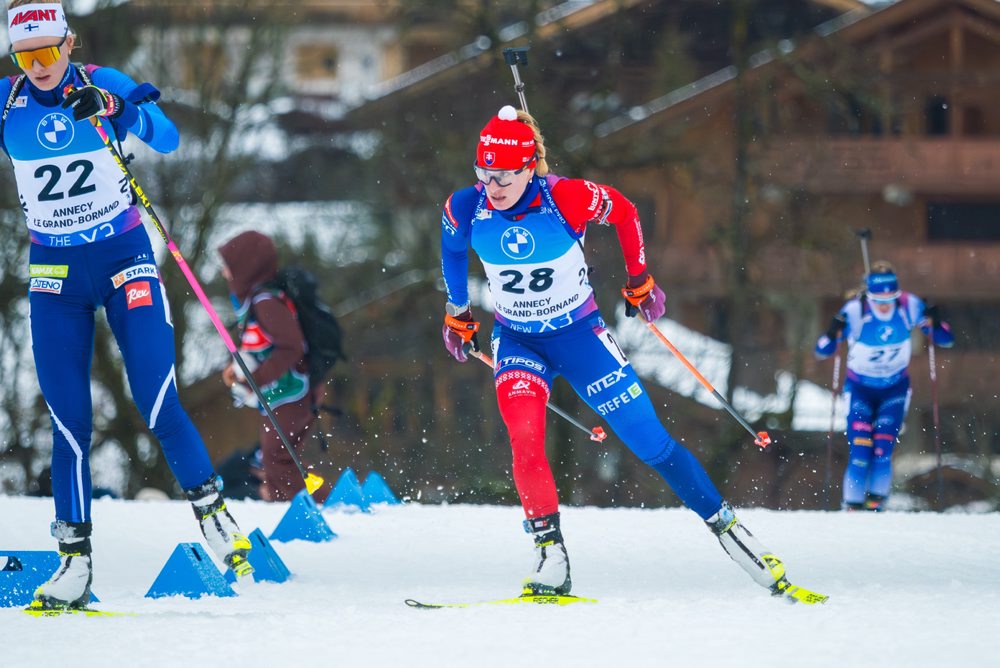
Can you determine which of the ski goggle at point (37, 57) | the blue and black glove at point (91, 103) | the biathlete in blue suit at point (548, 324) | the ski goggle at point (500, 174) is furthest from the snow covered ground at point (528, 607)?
the ski goggle at point (37, 57)

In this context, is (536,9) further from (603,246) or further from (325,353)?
(325,353)

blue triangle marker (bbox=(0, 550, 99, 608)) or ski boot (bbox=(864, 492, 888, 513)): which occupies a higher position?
blue triangle marker (bbox=(0, 550, 99, 608))

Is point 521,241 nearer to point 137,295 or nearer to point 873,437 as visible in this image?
point 137,295

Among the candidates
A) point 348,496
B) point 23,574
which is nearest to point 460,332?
point 23,574

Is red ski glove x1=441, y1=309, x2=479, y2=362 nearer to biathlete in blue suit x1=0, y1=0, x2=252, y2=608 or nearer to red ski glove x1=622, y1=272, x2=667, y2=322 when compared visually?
red ski glove x1=622, y1=272, x2=667, y2=322

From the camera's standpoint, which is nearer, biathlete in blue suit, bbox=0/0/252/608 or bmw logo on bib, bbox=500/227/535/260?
biathlete in blue suit, bbox=0/0/252/608

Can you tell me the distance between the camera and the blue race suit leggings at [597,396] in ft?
14.8

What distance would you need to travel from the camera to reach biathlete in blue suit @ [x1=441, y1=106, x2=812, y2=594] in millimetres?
4488

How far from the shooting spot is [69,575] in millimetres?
4250

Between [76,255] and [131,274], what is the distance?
0.64 ft

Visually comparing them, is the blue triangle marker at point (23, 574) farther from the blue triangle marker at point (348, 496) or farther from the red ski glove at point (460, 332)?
the blue triangle marker at point (348, 496)

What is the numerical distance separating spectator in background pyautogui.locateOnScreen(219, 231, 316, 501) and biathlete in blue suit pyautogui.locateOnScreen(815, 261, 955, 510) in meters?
3.80

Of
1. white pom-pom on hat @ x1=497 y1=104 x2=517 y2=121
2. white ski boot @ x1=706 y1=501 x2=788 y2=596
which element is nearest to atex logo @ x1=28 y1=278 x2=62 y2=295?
white pom-pom on hat @ x1=497 y1=104 x2=517 y2=121

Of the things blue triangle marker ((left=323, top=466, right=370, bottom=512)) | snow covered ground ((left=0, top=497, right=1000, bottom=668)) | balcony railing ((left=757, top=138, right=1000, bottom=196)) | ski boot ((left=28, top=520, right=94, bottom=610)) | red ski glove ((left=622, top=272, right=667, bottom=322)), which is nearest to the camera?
snow covered ground ((left=0, top=497, right=1000, bottom=668))
